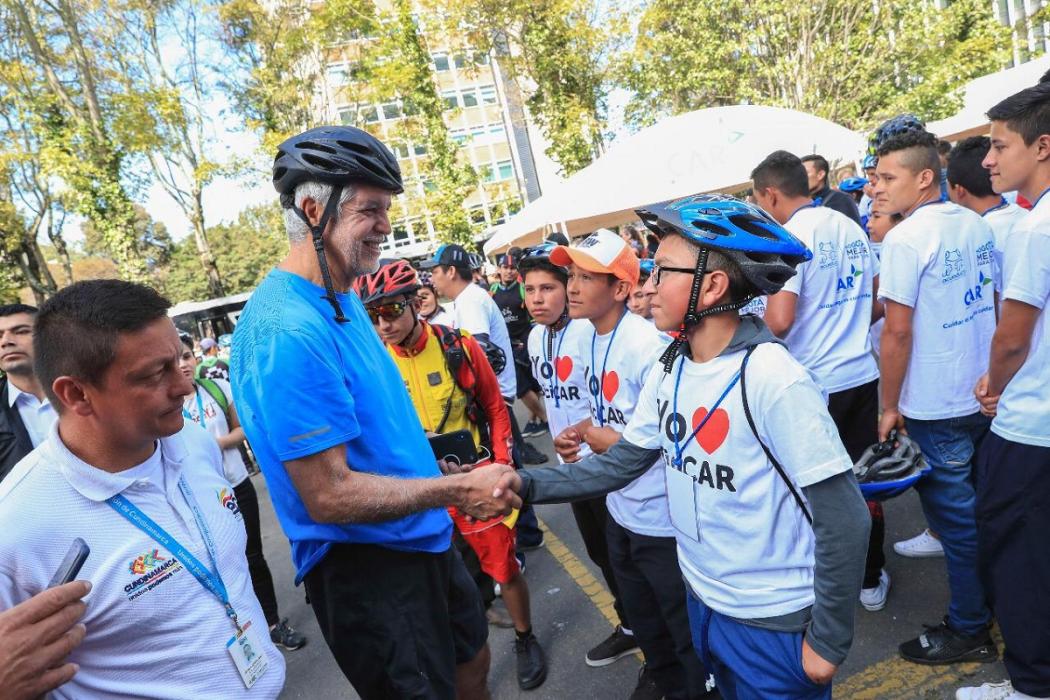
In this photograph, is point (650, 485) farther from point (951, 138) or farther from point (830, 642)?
point (951, 138)

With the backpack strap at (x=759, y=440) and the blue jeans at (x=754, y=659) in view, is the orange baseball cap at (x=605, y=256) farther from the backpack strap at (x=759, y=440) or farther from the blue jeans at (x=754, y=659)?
the blue jeans at (x=754, y=659)

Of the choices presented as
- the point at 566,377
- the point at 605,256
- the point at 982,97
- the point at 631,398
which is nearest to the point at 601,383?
the point at 631,398

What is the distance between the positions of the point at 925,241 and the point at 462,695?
2976 mm

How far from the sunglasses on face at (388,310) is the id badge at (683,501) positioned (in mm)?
2022

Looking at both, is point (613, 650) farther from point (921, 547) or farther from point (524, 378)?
point (524, 378)

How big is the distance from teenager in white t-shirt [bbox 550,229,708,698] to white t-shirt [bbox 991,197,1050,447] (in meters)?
1.33

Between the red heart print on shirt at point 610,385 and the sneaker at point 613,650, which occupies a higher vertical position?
the red heart print on shirt at point 610,385

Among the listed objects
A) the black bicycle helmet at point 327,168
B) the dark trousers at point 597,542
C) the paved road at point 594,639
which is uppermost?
the black bicycle helmet at point 327,168

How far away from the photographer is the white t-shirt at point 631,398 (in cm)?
Result: 261

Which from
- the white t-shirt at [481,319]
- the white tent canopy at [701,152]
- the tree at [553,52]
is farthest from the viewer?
the tree at [553,52]

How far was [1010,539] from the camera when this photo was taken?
234cm

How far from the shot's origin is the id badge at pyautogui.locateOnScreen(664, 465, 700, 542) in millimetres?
1923

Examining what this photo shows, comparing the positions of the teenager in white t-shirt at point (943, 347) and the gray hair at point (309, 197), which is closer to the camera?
the gray hair at point (309, 197)

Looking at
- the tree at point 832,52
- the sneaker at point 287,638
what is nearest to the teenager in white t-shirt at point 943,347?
the sneaker at point 287,638
